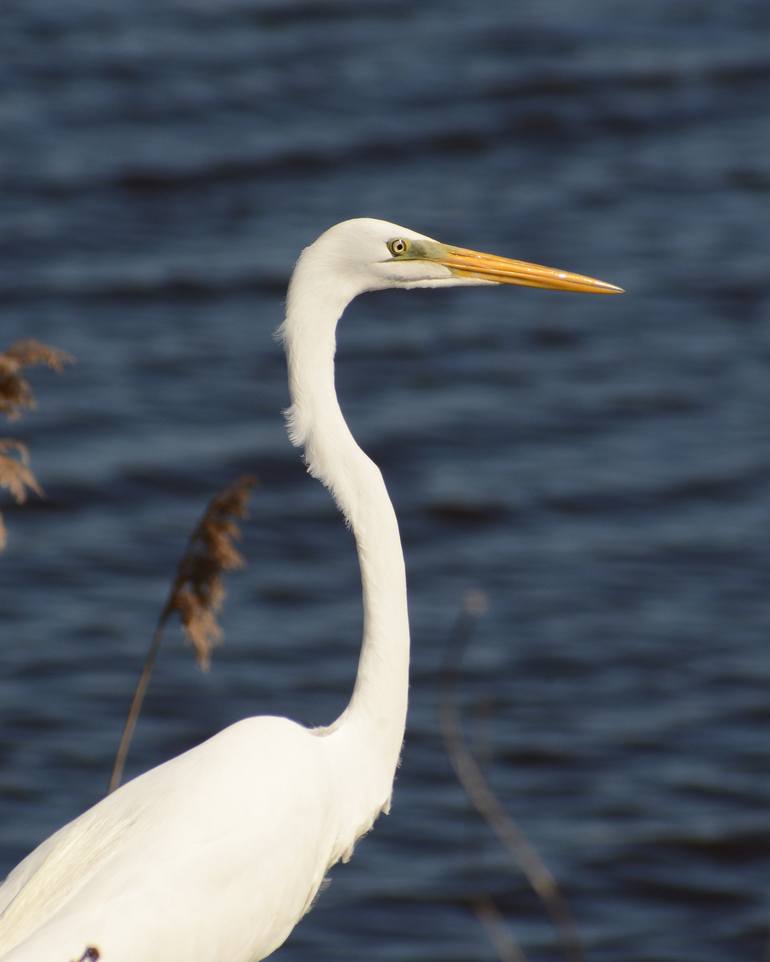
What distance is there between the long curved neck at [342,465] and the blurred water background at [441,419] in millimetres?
1245

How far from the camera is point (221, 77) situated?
1363 cm

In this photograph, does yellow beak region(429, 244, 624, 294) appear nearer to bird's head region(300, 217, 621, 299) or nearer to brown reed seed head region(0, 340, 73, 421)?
bird's head region(300, 217, 621, 299)

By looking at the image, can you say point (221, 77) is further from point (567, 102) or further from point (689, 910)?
point (689, 910)

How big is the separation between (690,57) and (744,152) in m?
1.57

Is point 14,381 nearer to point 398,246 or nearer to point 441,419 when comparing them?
point 398,246

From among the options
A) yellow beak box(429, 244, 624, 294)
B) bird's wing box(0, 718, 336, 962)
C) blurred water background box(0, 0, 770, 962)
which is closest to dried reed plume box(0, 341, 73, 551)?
bird's wing box(0, 718, 336, 962)

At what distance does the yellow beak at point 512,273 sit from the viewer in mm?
4293

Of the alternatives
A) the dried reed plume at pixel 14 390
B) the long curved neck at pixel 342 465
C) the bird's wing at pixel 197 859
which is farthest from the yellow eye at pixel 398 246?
the bird's wing at pixel 197 859

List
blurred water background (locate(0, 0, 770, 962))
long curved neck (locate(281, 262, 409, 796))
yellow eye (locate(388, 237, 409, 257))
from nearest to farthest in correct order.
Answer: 1. long curved neck (locate(281, 262, 409, 796))
2. yellow eye (locate(388, 237, 409, 257))
3. blurred water background (locate(0, 0, 770, 962))

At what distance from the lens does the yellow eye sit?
13.5 feet

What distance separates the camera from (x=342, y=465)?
404cm

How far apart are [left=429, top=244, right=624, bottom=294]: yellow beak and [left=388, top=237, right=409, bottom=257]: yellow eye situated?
0.52 ft

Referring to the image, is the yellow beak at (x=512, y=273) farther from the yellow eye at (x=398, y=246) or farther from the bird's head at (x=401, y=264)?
the yellow eye at (x=398, y=246)

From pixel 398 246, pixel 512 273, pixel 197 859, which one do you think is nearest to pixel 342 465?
pixel 398 246
